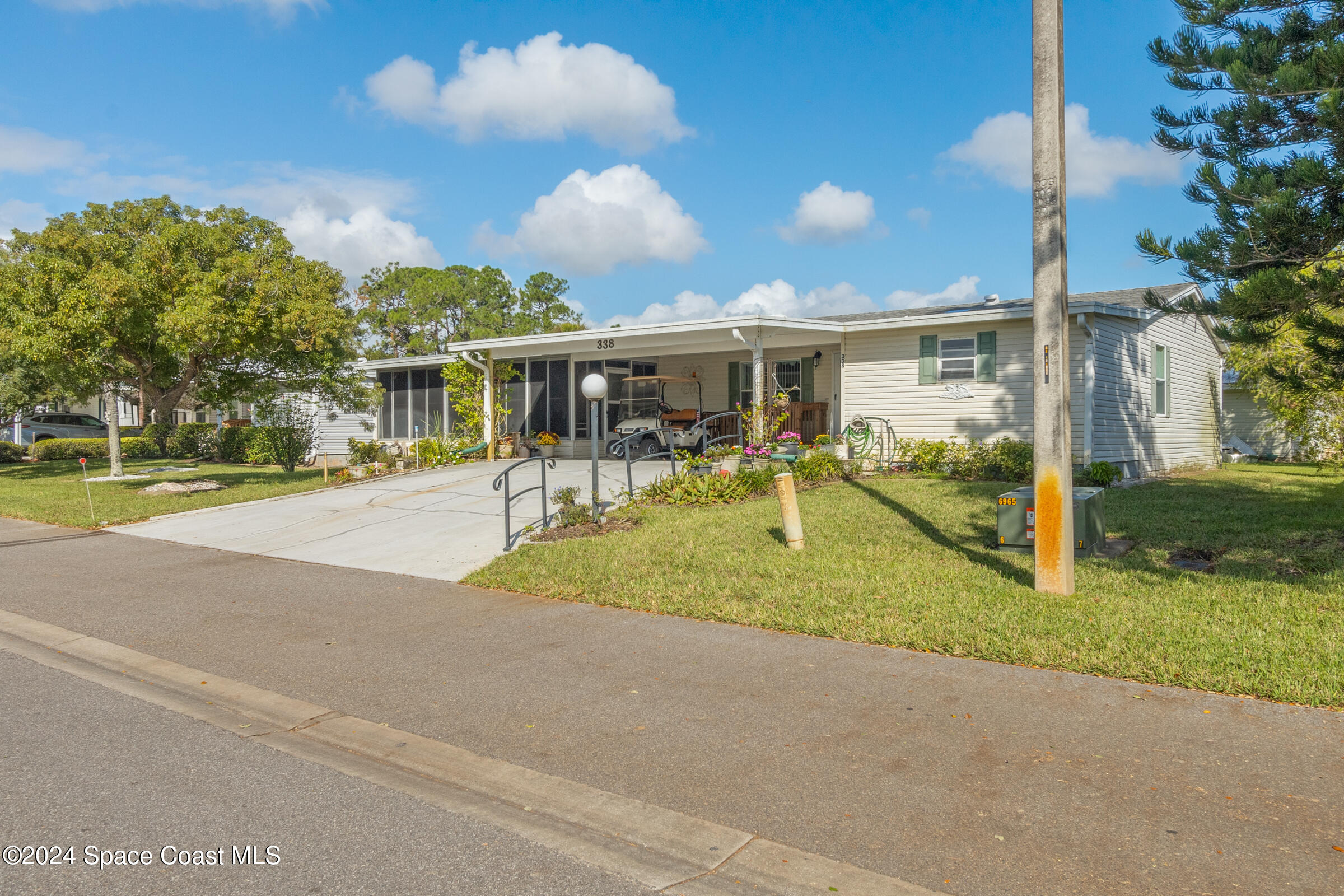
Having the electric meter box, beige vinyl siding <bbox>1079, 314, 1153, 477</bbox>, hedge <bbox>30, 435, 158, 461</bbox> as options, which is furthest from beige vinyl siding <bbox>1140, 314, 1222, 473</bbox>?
hedge <bbox>30, 435, 158, 461</bbox>

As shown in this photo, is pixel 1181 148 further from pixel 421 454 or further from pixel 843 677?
pixel 421 454

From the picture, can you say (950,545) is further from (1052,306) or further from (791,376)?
(791,376)

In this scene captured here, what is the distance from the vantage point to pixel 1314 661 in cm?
493

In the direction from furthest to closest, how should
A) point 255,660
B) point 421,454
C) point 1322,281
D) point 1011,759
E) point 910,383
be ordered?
point 421,454 → point 910,383 → point 1322,281 → point 255,660 → point 1011,759

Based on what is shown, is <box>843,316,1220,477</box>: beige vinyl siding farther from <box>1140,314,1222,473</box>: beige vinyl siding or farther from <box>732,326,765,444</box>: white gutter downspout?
<box>732,326,765,444</box>: white gutter downspout

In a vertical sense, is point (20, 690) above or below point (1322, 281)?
below

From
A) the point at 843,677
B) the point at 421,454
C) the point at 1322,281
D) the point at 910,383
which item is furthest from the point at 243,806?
the point at 421,454

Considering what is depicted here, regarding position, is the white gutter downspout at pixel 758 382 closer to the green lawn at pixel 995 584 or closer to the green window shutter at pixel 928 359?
the green window shutter at pixel 928 359

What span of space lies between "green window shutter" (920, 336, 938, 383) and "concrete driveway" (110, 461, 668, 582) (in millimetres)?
5229

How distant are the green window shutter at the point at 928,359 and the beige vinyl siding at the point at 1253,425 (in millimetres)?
13763

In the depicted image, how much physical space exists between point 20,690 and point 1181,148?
446 inches

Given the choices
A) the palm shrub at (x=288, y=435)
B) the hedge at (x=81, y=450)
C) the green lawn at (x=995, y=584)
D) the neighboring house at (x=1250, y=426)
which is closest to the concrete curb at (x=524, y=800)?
the green lawn at (x=995, y=584)

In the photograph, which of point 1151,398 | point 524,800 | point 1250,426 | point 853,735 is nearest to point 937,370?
point 1151,398

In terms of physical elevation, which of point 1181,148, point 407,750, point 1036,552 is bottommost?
point 407,750
